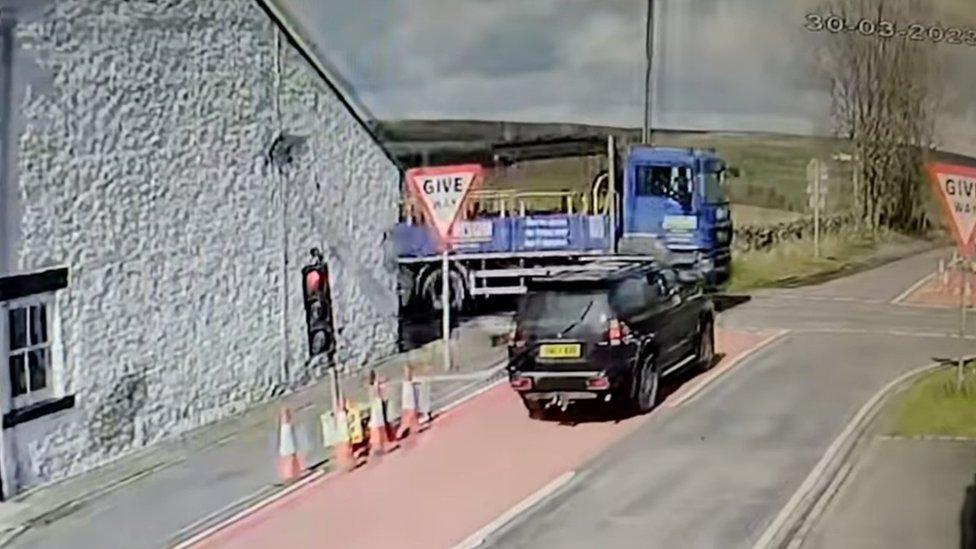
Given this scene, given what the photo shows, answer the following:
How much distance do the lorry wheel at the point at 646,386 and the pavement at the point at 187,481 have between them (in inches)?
10.3

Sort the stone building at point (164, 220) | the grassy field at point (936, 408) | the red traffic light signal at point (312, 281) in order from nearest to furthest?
the stone building at point (164, 220) → the red traffic light signal at point (312, 281) → the grassy field at point (936, 408)

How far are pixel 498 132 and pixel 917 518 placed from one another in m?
1.03

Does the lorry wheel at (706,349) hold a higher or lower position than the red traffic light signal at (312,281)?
lower

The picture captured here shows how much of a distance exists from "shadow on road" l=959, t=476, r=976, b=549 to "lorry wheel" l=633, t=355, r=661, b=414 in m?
0.58

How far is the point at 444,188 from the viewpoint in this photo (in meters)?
2.33

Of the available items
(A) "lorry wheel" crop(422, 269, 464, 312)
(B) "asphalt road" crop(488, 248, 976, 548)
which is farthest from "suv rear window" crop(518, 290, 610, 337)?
(B) "asphalt road" crop(488, 248, 976, 548)

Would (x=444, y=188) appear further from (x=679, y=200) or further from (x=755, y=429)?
(x=755, y=429)

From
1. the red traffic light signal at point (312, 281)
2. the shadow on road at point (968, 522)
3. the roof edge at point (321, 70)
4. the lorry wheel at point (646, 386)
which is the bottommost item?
the shadow on road at point (968, 522)

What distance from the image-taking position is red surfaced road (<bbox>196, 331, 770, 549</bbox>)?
213 centimetres

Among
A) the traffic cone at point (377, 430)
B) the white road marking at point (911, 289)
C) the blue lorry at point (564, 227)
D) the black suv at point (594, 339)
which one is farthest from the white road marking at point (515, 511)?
the white road marking at point (911, 289)

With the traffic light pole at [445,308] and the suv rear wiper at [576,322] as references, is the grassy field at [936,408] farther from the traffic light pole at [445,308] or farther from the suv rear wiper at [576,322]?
the traffic light pole at [445,308]

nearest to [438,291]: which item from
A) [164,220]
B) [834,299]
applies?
[164,220]

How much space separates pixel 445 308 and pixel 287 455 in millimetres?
403

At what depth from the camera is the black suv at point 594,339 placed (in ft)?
7.57
